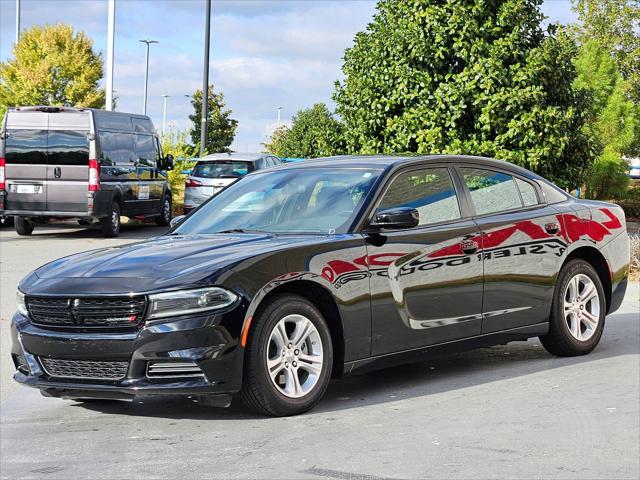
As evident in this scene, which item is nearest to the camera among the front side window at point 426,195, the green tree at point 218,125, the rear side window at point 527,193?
the front side window at point 426,195

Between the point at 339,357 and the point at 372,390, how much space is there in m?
0.79

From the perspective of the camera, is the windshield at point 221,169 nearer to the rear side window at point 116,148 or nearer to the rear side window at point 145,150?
the rear side window at point 145,150

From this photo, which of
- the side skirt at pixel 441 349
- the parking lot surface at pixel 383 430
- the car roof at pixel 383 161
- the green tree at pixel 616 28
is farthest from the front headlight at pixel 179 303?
the green tree at pixel 616 28

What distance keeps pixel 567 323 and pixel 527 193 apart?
1018 millimetres

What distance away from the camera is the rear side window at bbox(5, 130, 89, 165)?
21.4 meters

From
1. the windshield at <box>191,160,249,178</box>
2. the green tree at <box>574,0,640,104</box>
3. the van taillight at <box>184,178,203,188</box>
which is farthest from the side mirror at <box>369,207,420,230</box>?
the green tree at <box>574,0,640,104</box>

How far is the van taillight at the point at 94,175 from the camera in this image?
21.4m

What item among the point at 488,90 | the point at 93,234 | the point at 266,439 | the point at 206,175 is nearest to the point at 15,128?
the point at 93,234

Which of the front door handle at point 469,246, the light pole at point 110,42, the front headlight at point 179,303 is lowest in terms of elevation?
the front headlight at point 179,303

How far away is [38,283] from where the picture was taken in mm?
6656

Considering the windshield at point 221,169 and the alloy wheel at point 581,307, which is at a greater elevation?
the windshield at point 221,169

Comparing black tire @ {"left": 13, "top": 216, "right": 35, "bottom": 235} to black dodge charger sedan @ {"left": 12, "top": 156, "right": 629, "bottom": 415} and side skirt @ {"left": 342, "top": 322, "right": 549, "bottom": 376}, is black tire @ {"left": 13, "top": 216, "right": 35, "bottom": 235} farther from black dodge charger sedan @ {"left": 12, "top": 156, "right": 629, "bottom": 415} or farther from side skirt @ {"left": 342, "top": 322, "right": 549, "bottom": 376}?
side skirt @ {"left": 342, "top": 322, "right": 549, "bottom": 376}

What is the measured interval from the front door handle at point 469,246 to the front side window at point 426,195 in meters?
0.20

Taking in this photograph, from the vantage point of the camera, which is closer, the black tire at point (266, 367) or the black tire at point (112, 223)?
the black tire at point (266, 367)
